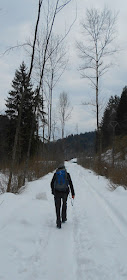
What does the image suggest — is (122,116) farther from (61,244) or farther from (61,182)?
(61,244)

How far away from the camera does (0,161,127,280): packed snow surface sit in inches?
139

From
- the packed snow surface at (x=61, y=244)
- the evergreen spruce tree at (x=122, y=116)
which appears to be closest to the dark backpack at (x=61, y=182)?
the packed snow surface at (x=61, y=244)

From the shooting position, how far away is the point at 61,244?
477 centimetres

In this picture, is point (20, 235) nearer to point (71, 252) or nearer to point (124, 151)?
point (71, 252)

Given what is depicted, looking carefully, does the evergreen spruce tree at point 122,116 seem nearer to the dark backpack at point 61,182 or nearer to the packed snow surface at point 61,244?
the packed snow surface at point 61,244

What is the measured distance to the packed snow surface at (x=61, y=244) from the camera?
3.52 m

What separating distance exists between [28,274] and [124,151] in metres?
30.5

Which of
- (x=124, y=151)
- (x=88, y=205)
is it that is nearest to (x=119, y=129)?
(x=124, y=151)

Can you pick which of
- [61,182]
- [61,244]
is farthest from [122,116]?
[61,244]

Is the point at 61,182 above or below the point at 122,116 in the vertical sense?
below

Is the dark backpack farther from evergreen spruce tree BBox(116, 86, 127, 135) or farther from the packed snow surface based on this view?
evergreen spruce tree BBox(116, 86, 127, 135)

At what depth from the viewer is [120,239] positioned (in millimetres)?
5066

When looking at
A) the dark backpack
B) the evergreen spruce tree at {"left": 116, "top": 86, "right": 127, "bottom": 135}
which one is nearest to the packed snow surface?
the dark backpack

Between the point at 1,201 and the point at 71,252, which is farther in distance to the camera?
the point at 1,201
